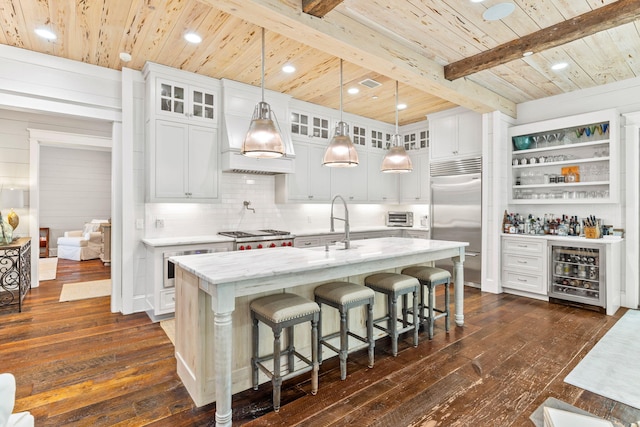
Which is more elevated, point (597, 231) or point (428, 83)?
point (428, 83)

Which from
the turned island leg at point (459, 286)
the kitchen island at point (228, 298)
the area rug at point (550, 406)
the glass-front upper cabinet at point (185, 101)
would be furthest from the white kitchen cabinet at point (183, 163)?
the area rug at point (550, 406)

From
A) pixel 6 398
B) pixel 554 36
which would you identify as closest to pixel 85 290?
pixel 6 398

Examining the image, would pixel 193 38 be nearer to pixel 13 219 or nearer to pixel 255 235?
pixel 255 235

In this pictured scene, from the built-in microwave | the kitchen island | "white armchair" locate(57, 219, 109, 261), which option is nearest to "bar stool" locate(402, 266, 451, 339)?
the kitchen island

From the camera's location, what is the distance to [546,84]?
448 centimetres

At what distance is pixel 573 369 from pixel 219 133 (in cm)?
441

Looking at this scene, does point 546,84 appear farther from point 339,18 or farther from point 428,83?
point 339,18

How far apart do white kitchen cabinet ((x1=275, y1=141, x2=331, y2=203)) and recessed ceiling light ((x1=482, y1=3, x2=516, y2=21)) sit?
10.0 ft

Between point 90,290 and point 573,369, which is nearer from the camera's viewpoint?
point 573,369

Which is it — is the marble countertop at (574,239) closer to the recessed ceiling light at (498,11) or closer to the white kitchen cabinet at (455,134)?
the white kitchen cabinet at (455,134)

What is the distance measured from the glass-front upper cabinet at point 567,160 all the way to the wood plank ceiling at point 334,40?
1.83 feet

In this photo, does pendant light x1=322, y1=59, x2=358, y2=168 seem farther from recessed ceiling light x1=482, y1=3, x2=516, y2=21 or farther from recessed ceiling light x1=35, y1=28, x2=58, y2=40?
recessed ceiling light x1=35, y1=28, x2=58, y2=40

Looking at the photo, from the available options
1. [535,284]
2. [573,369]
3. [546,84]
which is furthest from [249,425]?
[546,84]

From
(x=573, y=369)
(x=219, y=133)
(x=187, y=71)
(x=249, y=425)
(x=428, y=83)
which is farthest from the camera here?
(x=219, y=133)
